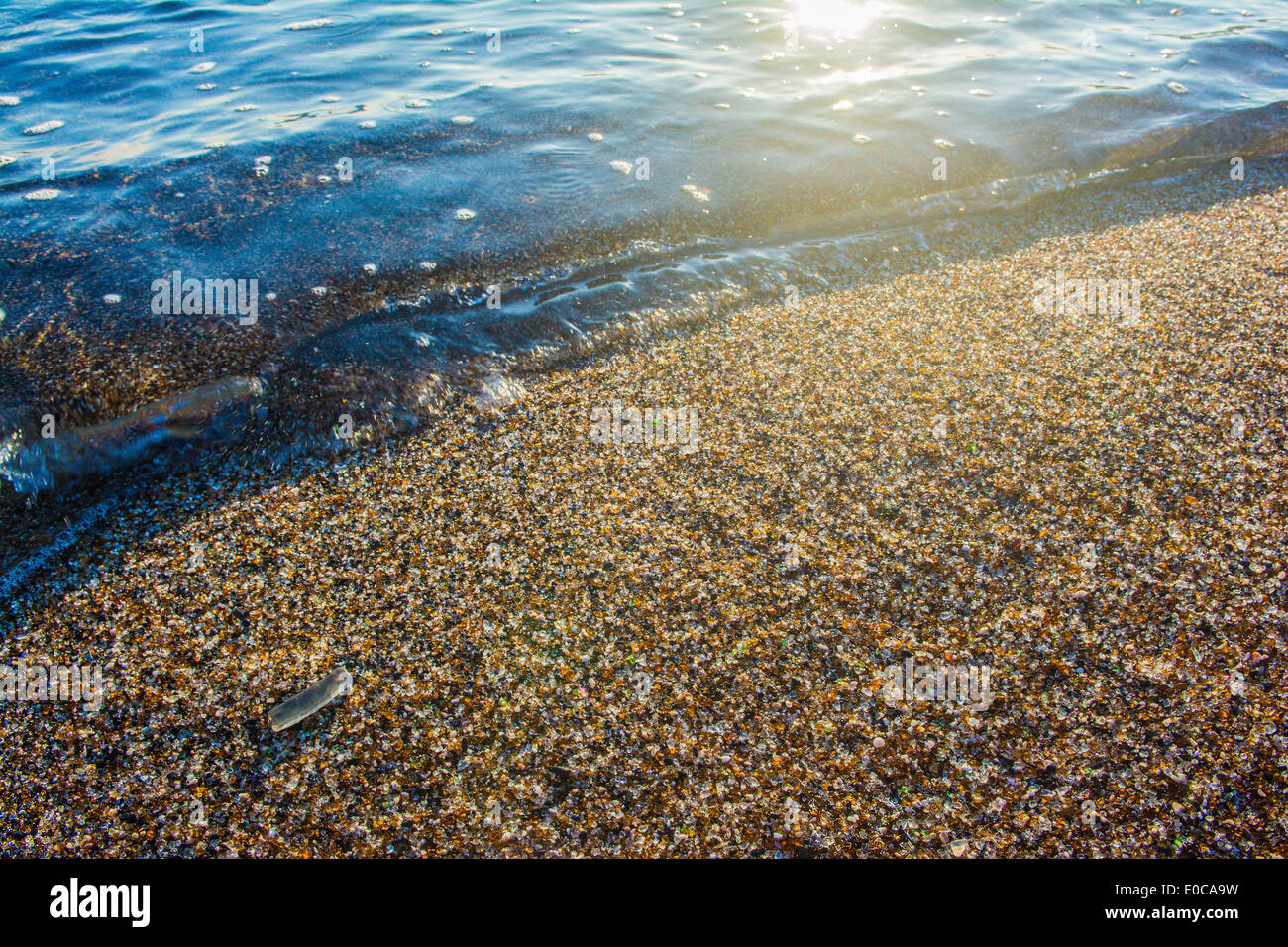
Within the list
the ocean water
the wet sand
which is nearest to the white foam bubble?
the ocean water

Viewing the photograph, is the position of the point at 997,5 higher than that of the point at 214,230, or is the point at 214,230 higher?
the point at 997,5

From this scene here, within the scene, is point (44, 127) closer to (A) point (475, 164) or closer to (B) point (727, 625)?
(A) point (475, 164)

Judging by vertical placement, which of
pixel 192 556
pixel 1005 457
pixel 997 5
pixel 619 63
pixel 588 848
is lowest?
pixel 588 848

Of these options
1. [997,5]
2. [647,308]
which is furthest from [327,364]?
[997,5]

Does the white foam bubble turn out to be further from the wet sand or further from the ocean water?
the wet sand

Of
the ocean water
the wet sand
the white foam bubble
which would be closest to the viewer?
the wet sand

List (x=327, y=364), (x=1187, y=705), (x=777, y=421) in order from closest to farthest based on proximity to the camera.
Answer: (x=1187, y=705) → (x=777, y=421) → (x=327, y=364)

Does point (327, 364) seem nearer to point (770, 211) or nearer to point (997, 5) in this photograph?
point (770, 211)
